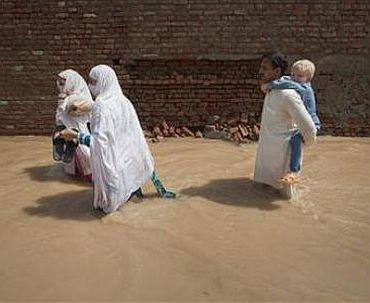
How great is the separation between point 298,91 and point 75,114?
8.13ft

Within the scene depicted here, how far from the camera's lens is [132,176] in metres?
4.49

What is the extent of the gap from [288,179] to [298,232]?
68cm

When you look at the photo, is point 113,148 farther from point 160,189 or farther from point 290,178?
point 290,178

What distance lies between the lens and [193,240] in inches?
151

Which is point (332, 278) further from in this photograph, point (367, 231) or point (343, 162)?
point (343, 162)

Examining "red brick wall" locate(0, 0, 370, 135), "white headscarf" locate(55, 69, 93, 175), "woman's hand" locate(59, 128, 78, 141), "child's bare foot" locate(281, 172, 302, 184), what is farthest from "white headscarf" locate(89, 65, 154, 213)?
"red brick wall" locate(0, 0, 370, 135)

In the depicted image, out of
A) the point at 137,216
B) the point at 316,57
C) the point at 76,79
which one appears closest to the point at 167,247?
the point at 137,216

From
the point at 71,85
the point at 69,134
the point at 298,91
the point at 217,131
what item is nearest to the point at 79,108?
the point at 71,85

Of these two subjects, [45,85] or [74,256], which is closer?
[74,256]

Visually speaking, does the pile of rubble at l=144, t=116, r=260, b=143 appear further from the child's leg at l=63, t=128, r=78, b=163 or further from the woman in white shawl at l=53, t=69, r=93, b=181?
the child's leg at l=63, t=128, r=78, b=163

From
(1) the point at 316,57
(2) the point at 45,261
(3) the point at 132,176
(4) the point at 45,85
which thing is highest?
(1) the point at 316,57

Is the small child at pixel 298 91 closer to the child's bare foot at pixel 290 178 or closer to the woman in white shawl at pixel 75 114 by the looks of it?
the child's bare foot at pixel 290 178

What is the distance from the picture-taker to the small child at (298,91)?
4527mm

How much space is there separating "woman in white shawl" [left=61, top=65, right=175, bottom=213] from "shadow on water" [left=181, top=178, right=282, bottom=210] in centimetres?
65
